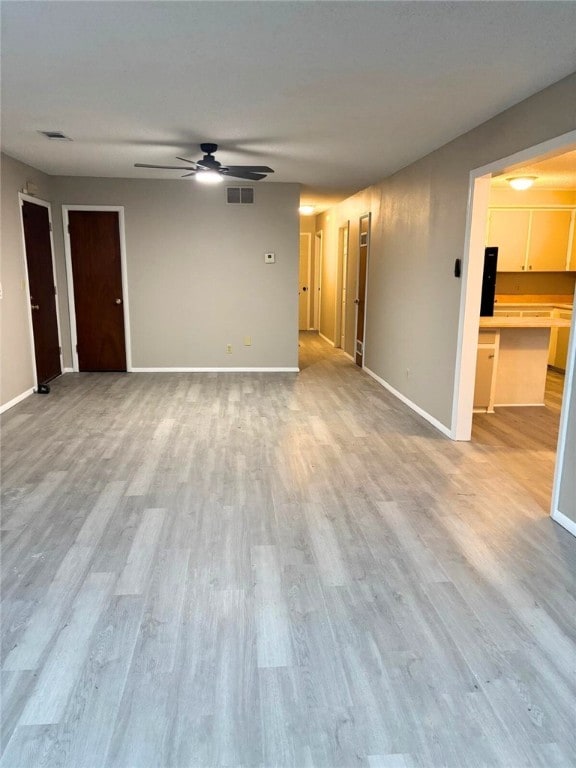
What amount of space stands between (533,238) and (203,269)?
14.4ft

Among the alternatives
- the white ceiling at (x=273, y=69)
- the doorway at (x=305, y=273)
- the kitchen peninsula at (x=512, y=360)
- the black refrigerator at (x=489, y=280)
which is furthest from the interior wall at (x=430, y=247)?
the doorway at (x=305, y=273)

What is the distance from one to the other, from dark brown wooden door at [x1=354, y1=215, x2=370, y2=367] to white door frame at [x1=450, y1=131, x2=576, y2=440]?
321 cm

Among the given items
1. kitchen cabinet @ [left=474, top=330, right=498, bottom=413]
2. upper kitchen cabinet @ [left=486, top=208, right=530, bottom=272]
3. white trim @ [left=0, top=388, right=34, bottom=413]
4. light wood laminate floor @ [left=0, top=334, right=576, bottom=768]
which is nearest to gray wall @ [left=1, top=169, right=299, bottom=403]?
white trim @ [left=0, top=388, right=34, bottom=413]

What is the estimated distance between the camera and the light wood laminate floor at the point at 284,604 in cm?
168

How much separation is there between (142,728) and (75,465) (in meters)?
2.50

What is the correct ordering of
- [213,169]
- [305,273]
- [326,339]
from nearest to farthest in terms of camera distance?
[213,169], [326,339], [305,273]

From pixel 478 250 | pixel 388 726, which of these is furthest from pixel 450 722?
pixel 478 250

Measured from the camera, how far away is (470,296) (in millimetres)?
4262

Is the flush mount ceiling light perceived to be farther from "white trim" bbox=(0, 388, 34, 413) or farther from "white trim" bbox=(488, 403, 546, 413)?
"white trim" bbox=(0, 388, 34, 413)

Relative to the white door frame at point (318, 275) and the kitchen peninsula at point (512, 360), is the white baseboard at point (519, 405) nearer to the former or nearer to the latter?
the kitchen peninsula at point (512, 360)

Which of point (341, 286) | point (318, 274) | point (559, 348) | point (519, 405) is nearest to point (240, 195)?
point (341, 286)

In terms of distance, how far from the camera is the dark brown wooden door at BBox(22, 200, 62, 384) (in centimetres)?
599

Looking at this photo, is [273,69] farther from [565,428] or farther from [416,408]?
[416,408]

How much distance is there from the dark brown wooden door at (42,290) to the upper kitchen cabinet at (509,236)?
561 cm
